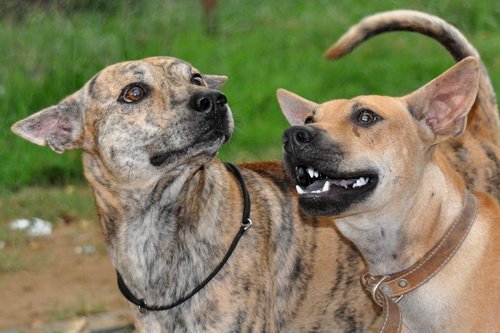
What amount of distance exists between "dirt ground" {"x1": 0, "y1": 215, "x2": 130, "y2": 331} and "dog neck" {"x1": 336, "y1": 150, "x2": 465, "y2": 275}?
231 centimetres

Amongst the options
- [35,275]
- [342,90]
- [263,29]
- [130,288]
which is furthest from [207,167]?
[263,29]

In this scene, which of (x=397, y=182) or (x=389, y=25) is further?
(x=389, y=25)

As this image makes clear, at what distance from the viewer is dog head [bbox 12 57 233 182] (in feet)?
15.7

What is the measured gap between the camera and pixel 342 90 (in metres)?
10.1

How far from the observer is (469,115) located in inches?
231

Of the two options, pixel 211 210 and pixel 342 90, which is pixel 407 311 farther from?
pixel 342 90

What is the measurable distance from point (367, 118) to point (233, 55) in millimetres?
6019

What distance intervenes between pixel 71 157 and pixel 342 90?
9.26 ft

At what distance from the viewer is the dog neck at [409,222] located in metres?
4.73

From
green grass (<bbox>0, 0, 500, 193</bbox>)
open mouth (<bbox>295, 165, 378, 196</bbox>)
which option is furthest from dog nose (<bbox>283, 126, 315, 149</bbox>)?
green grass (<bbox>0, 0, 500, 193</bbox>)

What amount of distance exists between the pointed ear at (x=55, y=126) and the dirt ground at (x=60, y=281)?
5.47ft

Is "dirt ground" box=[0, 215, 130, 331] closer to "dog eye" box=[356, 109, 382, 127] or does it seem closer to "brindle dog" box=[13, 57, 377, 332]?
"brindle dog" box=[13, 57, 377, 332]

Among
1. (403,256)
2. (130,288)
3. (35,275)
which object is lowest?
(35,275)

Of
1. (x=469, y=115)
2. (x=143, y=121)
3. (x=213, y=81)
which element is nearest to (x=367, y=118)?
(x=143, y=121)
